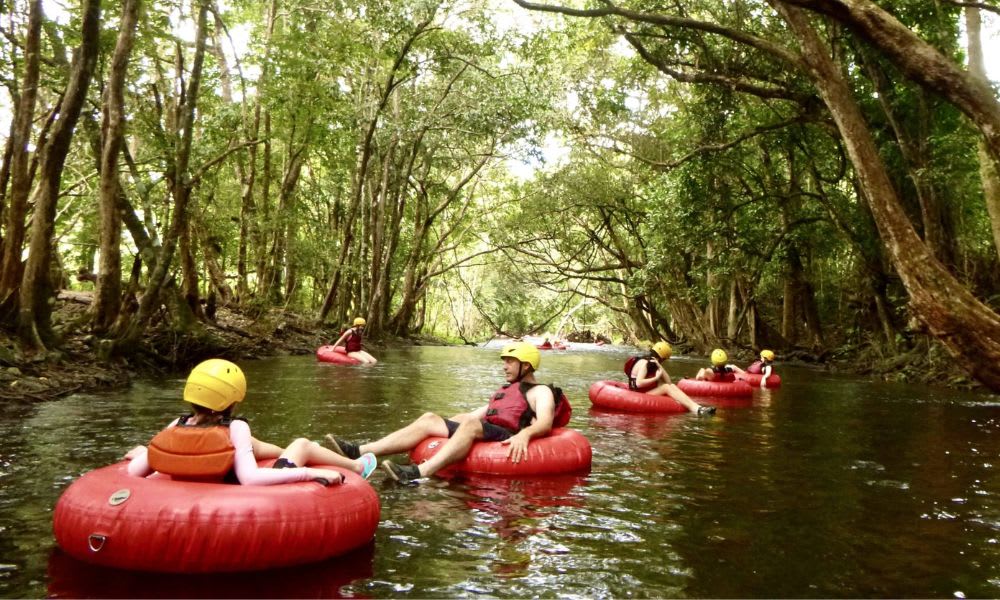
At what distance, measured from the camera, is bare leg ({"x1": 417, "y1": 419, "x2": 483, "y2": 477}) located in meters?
5.59

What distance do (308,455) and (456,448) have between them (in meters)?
1.49

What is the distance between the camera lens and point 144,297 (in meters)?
11.0

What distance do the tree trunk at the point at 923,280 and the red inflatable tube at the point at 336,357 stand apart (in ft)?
33.5

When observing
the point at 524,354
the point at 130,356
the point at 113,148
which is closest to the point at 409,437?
the point at 524,354

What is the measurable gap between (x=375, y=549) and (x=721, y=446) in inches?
182

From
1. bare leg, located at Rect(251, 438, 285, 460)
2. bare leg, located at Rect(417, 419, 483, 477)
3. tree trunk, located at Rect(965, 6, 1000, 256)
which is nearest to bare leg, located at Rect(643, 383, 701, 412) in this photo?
bare leg, located at Rect(417, 419, 483, 477)

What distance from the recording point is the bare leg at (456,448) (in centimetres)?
559

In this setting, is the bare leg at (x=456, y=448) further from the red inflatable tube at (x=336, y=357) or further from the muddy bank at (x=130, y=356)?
the red inflatable tube at (x=336, y=357)

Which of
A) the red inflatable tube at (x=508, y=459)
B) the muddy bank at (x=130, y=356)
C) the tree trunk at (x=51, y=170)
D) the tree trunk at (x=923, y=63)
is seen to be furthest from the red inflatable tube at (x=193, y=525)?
the tree trunk at (x=923, y=63)

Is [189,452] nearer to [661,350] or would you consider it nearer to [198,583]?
[198,583]

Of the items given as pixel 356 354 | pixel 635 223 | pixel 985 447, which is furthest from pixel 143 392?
pixel 635 223

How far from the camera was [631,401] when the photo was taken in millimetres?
10031

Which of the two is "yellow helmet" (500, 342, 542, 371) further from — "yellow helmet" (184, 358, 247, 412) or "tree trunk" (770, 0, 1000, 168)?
"tree trunk" (770, 0, 1000, 168)

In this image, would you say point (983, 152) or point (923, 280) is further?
point (983, 152)
